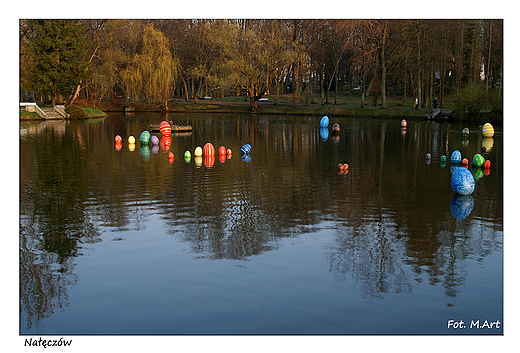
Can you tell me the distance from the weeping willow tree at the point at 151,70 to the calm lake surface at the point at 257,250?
4742cm

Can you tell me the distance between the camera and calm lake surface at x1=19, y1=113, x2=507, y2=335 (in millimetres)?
7777

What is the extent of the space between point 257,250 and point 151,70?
195ft

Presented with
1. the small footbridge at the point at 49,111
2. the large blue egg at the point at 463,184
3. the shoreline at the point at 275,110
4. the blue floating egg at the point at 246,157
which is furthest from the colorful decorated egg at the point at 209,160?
the small footbridge at the point at 49,111

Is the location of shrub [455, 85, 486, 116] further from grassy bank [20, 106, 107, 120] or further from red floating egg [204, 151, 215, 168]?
grassy bank [20, 106, 107, 120]

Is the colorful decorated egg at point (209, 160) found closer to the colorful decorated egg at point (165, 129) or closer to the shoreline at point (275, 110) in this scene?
the colorful decorated egg at point (165, 129)

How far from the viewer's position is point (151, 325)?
7438 millimetres

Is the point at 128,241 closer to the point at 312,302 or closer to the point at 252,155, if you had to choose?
the point at 312,302

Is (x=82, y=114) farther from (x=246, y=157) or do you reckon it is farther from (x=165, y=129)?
(x=246, y=157)

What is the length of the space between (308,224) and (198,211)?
3.14 metres

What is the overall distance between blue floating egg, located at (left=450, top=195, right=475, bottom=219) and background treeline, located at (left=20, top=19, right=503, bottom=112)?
3415 cm

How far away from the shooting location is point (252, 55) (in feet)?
216

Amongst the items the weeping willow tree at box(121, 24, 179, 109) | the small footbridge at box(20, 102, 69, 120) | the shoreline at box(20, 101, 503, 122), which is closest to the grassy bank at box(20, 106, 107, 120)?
the shoreline at box(20, 101, 503, 122)

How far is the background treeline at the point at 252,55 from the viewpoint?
179 ft

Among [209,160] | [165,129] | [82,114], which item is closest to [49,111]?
[82,114]
